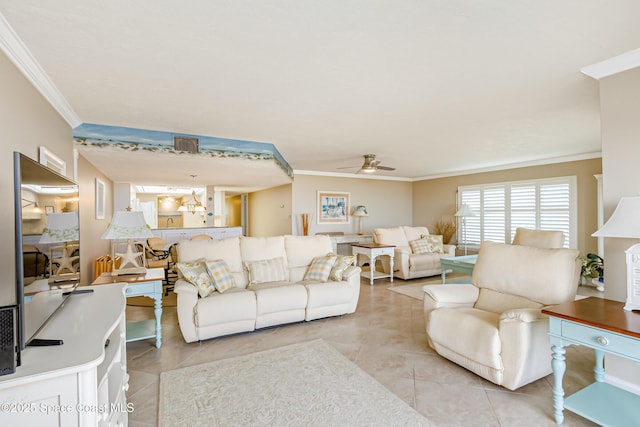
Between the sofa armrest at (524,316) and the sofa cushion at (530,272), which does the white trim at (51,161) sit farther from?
the sofa cushion at (530,272)

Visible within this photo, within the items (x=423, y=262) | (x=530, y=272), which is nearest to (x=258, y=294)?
(x=530, y=272)

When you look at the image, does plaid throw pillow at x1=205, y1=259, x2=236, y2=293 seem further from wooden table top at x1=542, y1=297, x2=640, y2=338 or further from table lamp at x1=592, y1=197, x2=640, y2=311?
table lamp at x1=592, y1=197, x2=640, y2=311

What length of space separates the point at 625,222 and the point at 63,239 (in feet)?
11.5

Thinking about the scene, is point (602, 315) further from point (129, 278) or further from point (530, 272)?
point (129, 278)

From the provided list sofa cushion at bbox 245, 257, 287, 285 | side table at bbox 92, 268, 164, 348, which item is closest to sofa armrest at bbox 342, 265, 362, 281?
sofa cushion at bbox 245, 257, 287, 285

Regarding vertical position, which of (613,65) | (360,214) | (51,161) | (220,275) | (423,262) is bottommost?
(423,262)

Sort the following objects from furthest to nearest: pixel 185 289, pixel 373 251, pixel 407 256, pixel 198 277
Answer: pixel 407 256, pixel 373 251, pixel 198 277, pixel 185 289

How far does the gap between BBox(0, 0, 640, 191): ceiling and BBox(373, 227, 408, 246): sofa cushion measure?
107 inches

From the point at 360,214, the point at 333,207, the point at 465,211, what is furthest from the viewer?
the point at 333,207

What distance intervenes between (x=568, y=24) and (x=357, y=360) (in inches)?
116

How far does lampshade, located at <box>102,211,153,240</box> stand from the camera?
3133 millimetres

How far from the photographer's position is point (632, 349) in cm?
172

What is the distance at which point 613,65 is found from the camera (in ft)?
7.77

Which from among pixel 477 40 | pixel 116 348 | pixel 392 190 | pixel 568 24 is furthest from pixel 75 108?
pixel 392 190
